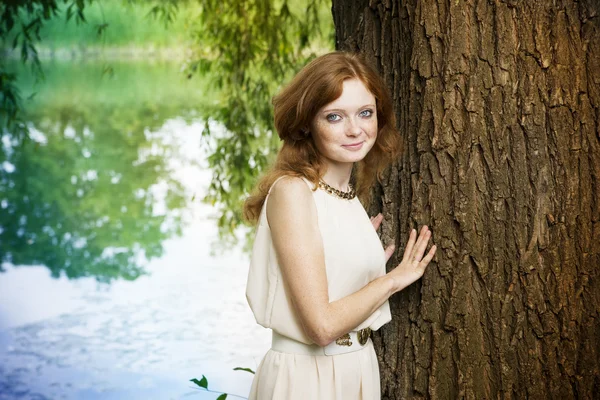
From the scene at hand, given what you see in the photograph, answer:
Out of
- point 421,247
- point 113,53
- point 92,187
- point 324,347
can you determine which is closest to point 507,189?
point 421,247

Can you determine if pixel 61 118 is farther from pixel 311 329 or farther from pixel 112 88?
pixel 311 329

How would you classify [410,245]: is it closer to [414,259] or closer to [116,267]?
[414,259]

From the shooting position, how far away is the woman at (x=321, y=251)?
1.83 meters

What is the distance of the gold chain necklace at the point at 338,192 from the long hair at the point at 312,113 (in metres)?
0.03

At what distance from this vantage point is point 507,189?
2.00m

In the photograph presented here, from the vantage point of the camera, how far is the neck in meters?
1.98

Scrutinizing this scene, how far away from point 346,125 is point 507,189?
1.44ft

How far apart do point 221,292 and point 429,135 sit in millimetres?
6341

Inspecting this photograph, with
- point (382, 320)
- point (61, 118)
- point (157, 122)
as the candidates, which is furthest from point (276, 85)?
point (61, 118)

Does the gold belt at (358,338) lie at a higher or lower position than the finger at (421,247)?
lower

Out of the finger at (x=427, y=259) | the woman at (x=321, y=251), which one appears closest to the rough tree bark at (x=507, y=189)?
the finger at (x=427, y=259)

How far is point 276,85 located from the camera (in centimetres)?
509

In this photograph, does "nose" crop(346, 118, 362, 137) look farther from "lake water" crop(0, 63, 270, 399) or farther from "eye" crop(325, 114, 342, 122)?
"lake water" crop(0, 63, 270, 399)

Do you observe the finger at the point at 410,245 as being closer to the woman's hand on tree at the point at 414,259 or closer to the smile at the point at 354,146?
the woman's hand on tree at the point at 414,259
